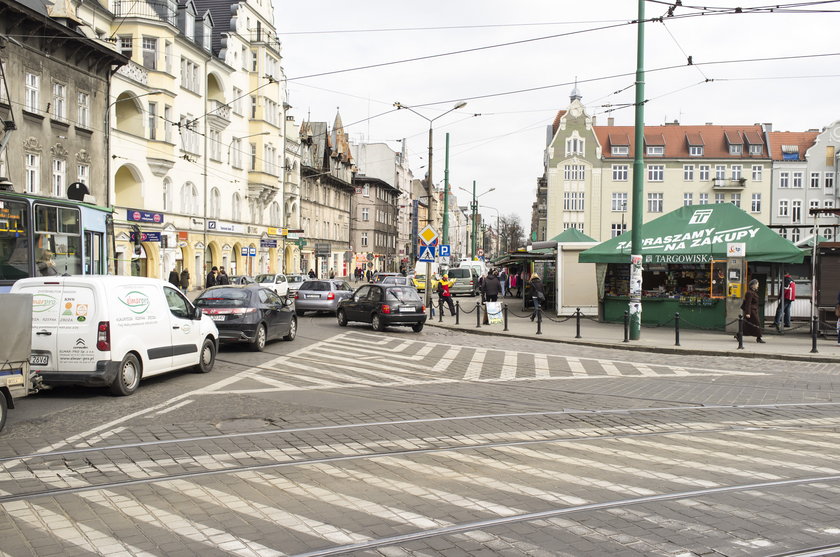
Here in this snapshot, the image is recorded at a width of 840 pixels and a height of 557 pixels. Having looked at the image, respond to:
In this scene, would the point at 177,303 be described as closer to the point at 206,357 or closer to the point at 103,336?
the point at 206,357

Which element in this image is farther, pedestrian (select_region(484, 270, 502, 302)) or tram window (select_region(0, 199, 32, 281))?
pedestrian (select_region(484, 270, 502, 302))

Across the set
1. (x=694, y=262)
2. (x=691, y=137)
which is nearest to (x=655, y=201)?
(x=691, y=137)

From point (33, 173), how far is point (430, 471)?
2825cm

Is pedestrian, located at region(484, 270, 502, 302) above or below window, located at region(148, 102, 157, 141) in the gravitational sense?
below

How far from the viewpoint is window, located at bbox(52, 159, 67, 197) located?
1239 inches

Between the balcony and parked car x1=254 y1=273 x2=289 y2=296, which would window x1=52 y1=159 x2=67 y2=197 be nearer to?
parked car x1=254 y1=273 x2=289 y2=296

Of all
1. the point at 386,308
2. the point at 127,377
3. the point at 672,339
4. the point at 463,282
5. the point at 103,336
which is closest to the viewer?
the point at 103,336

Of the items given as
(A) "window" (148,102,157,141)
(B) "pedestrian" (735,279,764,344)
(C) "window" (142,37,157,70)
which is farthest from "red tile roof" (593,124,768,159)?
(B) "pedestrian" (735,279,764,344)

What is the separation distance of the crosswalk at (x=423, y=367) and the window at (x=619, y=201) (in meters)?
65.7

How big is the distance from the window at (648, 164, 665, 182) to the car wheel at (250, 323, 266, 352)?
7244 centimetres

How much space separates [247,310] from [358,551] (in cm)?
1246

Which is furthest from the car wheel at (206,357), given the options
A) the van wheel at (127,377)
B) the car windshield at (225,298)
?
the car windshield at (225,298)

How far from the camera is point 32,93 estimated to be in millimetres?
29812

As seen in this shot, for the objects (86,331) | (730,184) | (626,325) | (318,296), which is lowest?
(626,325)
